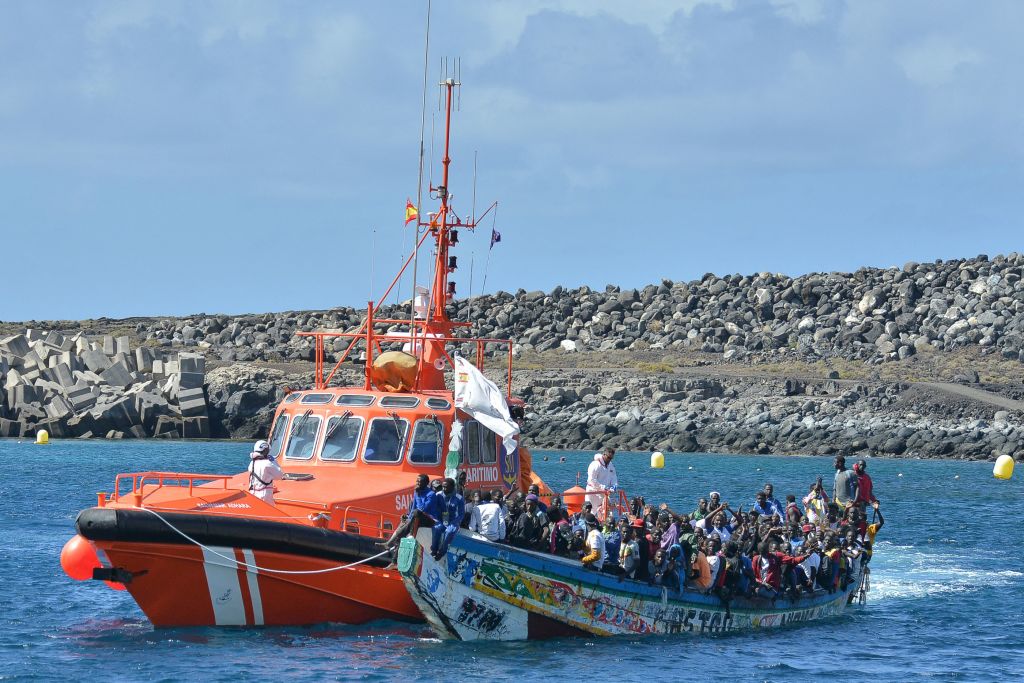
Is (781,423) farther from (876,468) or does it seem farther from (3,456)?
(3,456)

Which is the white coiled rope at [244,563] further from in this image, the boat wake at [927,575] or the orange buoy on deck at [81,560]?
the boat wake at [927,575]

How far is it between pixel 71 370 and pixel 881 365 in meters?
47.9

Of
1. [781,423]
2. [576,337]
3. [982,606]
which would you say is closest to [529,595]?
[982,606]

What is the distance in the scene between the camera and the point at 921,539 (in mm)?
36750

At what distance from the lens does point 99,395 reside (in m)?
74.4

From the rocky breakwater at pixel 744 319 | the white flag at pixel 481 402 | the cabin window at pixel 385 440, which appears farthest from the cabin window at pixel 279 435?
the rocky breakwater at pixel 744 319

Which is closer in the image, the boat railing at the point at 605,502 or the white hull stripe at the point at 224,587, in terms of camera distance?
the white hull stripe at the point at 224,587

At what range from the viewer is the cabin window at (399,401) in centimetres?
2045

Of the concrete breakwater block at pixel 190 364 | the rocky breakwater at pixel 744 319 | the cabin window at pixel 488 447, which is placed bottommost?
the cabin window at pixel 488 447

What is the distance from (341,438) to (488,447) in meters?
2.33

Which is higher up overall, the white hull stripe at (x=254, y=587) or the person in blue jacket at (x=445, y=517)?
the person in blue jacket at (x=445, y=517)

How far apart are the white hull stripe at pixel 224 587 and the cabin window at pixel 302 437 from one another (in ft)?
9.98

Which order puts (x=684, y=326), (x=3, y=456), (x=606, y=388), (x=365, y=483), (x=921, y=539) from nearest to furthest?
(x=365, y=483) → (x=921, y=539) → (x=3, y=456) → (x=606, y=388) → (x=684, y=326)

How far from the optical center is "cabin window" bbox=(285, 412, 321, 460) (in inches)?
812
